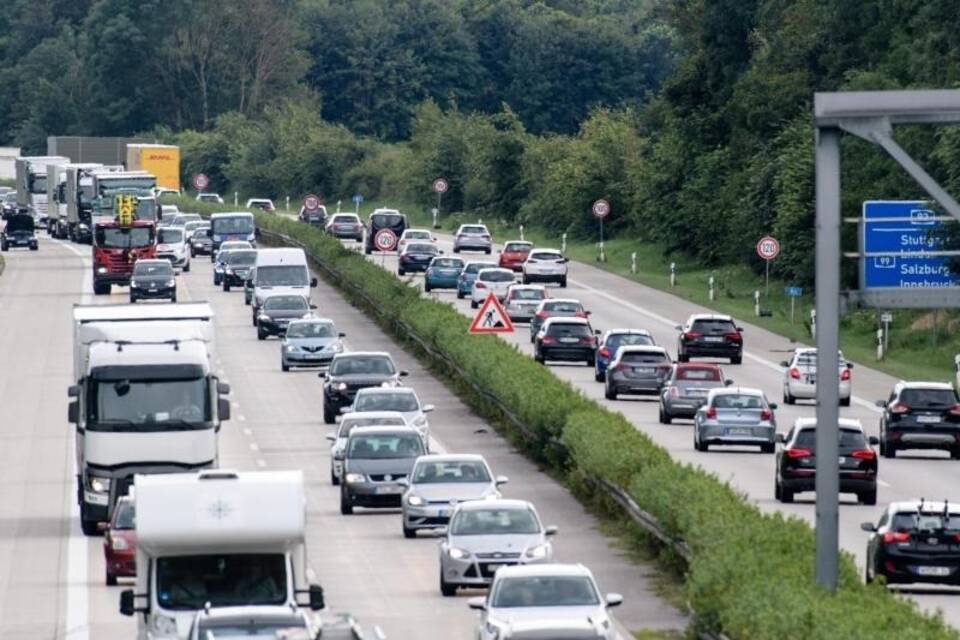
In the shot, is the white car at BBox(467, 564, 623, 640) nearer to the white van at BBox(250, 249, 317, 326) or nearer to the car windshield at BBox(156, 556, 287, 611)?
the car windshield at BBox(156, 556, 287, 611)

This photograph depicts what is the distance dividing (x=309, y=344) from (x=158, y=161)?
229ft

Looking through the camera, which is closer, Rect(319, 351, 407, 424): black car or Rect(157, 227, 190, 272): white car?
Rect(319, 351, 407, 424): black car

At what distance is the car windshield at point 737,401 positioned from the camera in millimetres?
46594

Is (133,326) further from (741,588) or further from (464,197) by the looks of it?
(464,197)

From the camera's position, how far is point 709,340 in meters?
63.8

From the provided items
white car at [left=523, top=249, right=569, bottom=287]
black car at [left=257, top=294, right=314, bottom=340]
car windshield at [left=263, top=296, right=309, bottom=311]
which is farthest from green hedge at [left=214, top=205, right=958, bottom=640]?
white car at [left=523, top=249, right=569, bottom=287]

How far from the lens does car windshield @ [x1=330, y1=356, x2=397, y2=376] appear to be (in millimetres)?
53312

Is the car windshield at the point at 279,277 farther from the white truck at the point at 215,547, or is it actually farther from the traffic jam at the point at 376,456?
the white truck at the point at 215,547

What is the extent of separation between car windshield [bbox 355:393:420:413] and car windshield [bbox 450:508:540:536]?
15.0 metres

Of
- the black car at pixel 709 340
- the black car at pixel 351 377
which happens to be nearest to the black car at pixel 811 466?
the black car at pixel 351 377

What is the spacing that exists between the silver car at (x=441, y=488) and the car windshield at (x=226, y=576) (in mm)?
12036

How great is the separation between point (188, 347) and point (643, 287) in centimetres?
5521

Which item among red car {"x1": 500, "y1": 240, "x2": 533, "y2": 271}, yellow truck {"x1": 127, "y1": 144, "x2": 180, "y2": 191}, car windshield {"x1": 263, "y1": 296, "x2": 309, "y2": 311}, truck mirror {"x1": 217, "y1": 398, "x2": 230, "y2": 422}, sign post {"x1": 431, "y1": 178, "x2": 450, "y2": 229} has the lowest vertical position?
truck mirror {"x1": 217, "y1": 398, "x2": 230, "y2": 422}

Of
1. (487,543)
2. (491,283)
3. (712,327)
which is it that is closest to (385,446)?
(487,543)
